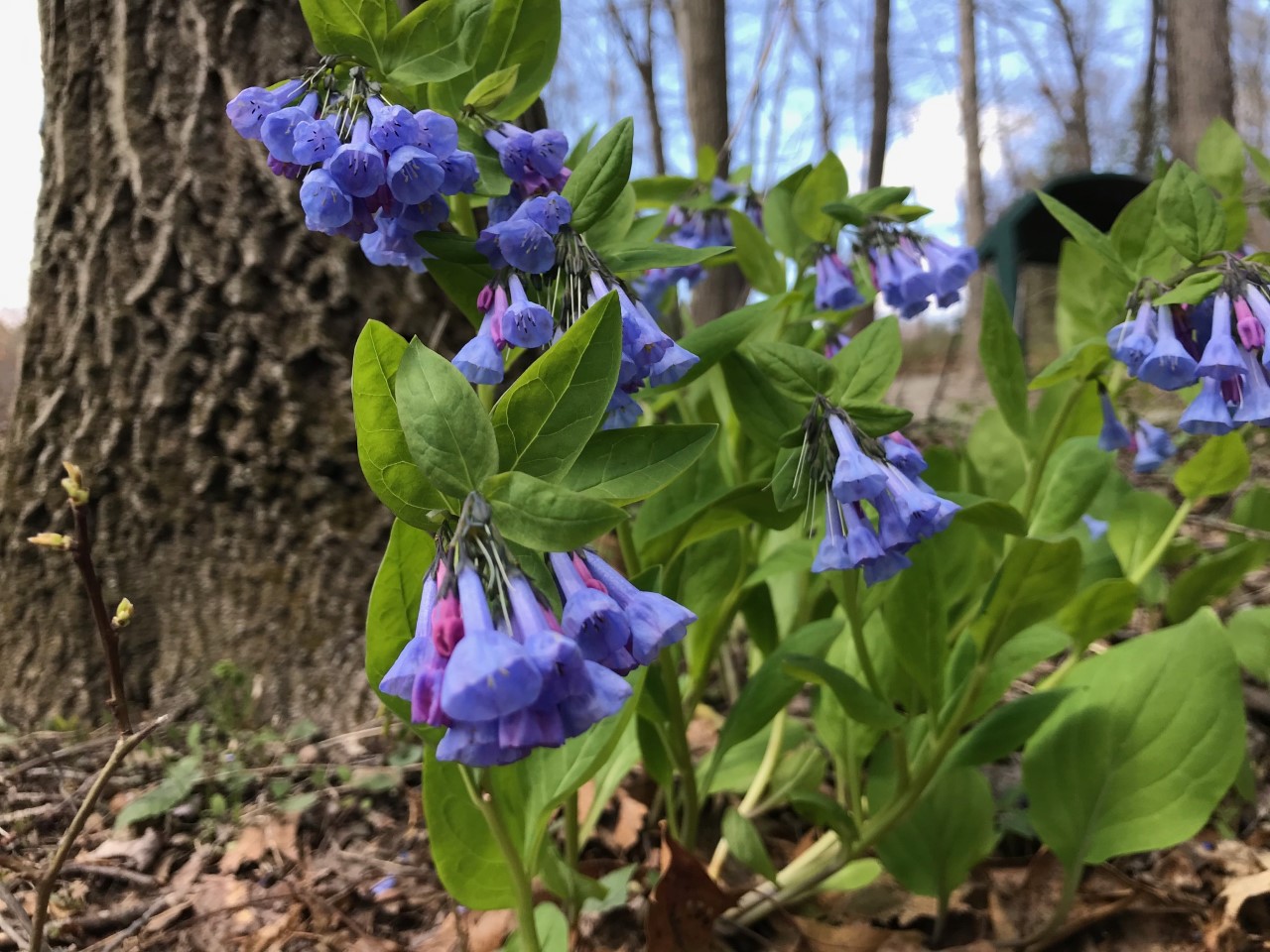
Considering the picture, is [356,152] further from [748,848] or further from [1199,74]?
[1199,74]

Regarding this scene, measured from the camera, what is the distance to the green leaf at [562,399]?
619 mm

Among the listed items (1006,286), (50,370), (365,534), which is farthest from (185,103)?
(1006,286)

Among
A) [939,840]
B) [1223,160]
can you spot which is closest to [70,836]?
[939,840]

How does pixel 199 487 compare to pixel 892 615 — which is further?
pixel 199 487

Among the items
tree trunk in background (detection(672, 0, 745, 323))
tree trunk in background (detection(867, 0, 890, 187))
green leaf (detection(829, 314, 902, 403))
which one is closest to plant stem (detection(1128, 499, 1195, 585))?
green leaf (detection(829, 314, 902, 403))

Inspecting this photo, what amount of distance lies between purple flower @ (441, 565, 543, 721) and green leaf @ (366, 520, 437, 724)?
0.22 m

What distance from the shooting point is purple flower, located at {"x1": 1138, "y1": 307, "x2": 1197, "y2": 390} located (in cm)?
93

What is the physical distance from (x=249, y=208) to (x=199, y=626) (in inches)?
31.6

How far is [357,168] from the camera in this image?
2.36 feet

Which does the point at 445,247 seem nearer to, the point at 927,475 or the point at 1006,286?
the point at 927,475

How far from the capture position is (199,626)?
5.16ft

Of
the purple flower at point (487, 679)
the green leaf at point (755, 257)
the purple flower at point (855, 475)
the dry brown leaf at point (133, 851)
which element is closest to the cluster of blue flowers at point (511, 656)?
the purple flower at point (487, 679)

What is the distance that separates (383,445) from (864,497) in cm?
48

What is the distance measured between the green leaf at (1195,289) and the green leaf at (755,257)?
0.58 metres
